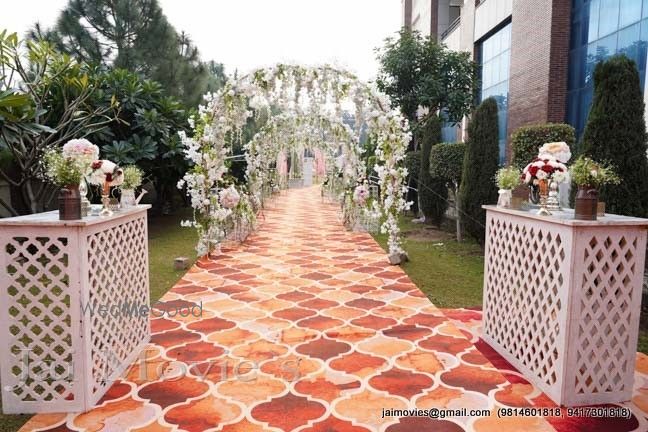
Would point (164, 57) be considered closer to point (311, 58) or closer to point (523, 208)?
point (311, 58)

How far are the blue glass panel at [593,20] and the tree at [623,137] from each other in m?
3.91

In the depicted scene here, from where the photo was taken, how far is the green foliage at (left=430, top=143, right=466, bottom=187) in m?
8.95

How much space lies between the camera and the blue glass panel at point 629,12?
688 centimetres

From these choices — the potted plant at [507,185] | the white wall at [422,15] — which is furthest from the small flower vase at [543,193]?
the white wall at [422,15]

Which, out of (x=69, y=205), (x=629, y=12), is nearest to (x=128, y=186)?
(x=69, y=205)

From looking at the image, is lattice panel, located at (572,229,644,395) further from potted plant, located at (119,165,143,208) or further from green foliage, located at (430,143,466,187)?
green foliage, located at (430,143,466,187)

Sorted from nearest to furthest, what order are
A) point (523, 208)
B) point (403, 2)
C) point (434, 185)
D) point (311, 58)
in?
point (523, 208) → point (311, 58) → point (434, 185) → point (403, 2)

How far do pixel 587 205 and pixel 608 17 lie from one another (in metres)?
6.79

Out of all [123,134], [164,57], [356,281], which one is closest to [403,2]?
[164,57]

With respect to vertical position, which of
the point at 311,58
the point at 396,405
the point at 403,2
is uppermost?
the point at 403,2

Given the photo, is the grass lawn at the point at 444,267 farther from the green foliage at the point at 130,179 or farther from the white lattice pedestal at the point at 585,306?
the green foliage at the point at 130,179

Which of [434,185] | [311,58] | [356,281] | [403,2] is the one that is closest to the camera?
[356,281]

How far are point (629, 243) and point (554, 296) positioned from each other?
51cm

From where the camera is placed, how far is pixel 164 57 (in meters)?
11.7
